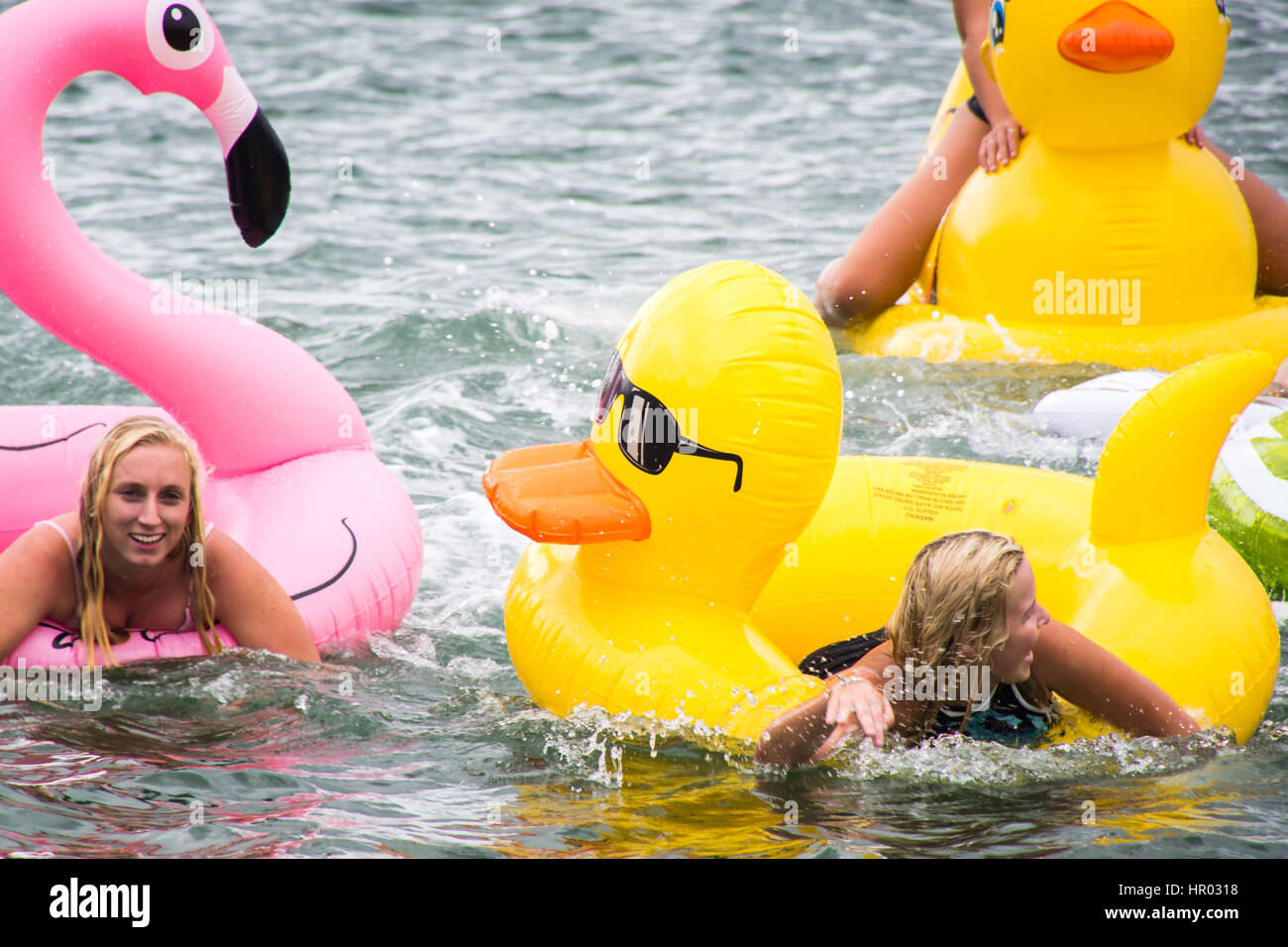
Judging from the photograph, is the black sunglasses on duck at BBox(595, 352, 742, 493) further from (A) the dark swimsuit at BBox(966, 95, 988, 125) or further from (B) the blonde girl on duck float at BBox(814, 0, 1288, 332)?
(A) the dark swimsuit at BBox(966, 95, 988, 125)

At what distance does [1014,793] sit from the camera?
335 centimetres

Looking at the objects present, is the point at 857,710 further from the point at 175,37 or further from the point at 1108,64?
the point at 1108,64

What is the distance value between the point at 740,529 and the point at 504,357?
3961 mm

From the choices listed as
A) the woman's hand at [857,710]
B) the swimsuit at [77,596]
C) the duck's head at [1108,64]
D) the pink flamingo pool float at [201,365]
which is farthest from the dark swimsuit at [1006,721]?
the duck's head at [1108,64]

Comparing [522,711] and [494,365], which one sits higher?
[494,365]

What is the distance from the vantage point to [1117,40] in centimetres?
546

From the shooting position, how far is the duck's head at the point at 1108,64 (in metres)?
5.49

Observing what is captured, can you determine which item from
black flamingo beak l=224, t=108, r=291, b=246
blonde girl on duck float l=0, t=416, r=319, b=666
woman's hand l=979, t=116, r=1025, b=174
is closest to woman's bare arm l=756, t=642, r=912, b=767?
blonde girl on duck float l=0, t=416, r=319, b=666

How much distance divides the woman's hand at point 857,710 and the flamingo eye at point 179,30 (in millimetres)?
2850

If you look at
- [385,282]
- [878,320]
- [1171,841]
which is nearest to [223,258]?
[385,282]

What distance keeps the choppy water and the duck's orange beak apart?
0.49m

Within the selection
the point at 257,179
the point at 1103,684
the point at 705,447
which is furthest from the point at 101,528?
the point at 1103,684

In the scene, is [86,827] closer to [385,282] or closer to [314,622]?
[314,622]
